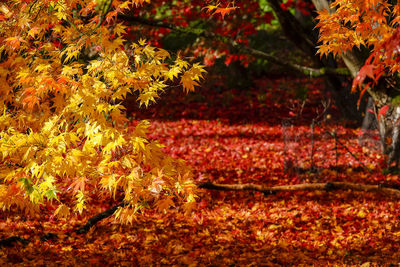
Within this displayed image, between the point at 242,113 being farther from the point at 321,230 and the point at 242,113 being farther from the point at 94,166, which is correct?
the point at 94,166

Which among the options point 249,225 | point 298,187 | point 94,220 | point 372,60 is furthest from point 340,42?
point 94,220

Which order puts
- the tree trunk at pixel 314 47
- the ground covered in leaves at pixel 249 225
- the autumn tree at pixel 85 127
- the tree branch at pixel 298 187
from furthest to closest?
the tree trunk at pixel 314 47 < the tree branch at pixel 298 187 < the ground covered in leaves at pixel 249 225 < the autumn tree at pixel 85 127

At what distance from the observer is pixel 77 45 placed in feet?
11.6

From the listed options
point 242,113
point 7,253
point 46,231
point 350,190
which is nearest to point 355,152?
point 350,190

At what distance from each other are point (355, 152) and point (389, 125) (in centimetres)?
173

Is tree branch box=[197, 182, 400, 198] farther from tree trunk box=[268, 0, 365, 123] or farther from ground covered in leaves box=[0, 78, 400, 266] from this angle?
tree trunk box=[268, 0, 365, 123]

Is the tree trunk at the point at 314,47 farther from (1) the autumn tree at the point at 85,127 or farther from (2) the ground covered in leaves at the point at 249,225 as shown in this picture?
(1) the autumn tree at the point at 85,127

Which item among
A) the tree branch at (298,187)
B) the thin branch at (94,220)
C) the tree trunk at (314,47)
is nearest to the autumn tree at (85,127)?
the thin branch at (94,220)

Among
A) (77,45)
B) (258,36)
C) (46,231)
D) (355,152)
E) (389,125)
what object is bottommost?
(46,231)

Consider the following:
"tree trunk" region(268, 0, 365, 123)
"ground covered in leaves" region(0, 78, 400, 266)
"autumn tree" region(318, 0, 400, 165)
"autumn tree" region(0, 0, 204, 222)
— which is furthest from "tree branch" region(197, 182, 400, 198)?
"autumn tree" region(0, 0, 204, 222)

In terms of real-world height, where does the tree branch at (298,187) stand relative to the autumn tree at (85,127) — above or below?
below

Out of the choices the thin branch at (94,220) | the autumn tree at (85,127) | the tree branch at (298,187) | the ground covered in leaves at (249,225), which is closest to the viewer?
the autumn tree at (85,127)

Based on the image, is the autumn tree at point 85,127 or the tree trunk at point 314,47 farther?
the tree trunk at point 314,47

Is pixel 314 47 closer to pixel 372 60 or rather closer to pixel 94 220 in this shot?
pixel 372 60
